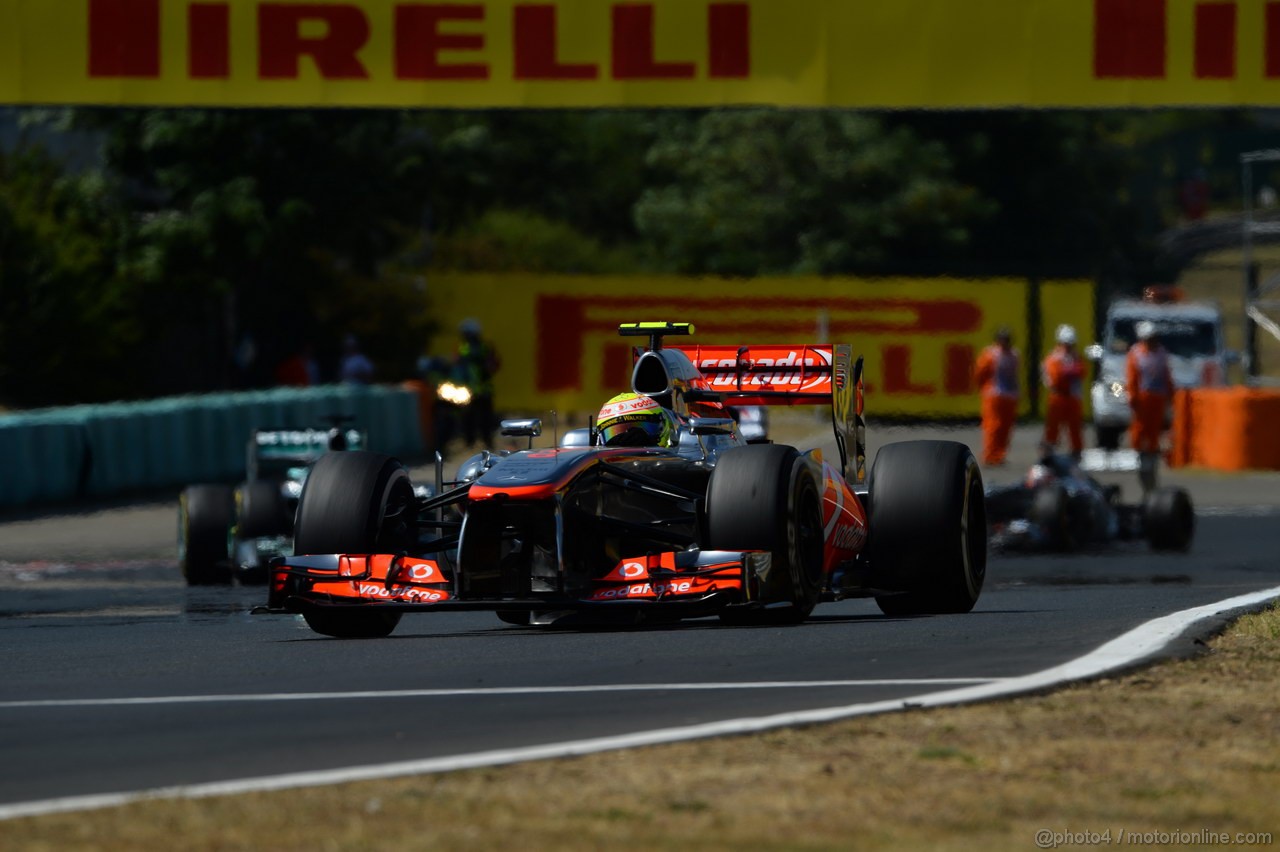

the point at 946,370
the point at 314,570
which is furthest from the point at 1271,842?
the point at 946,370

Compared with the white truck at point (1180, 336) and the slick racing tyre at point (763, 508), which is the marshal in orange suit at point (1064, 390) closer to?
the white truck at point (1180, 336)

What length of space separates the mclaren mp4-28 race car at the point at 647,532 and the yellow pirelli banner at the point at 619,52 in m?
9.50

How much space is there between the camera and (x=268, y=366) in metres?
38.8

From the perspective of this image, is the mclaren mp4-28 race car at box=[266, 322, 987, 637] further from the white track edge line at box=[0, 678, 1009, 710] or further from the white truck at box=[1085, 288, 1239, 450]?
the white truck at box=[1085, 288, 1239, 450]

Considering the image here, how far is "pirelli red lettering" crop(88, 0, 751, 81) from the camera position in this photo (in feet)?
72.1

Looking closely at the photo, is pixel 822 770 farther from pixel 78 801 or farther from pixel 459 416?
pixel 459 416

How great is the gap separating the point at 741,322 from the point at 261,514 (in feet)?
87.0

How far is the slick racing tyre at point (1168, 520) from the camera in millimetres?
19000

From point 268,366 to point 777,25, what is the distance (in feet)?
60.1

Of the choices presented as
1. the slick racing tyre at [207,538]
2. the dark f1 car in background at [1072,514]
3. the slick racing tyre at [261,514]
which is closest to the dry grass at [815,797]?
the slick racing tyre at [261,514]

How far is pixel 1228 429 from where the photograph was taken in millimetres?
29703

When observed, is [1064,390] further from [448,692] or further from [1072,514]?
[448,692]

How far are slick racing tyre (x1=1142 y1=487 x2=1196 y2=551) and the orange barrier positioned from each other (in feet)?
35.1

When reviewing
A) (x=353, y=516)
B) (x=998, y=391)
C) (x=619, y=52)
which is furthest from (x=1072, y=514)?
(x=998, y=391)
